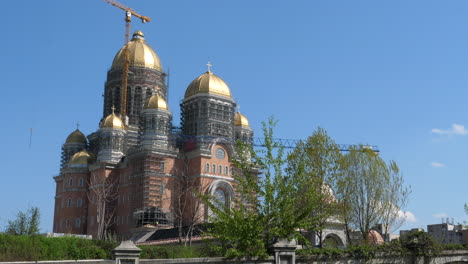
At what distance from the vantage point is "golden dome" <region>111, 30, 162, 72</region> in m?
75.4

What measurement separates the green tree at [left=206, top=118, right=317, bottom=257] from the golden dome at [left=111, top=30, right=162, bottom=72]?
183 ft

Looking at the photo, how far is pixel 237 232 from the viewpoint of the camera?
62.7 feet

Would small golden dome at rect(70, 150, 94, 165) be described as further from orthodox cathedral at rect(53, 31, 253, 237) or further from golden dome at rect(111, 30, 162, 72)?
golden dome at rect(111, 30, 162, 72)

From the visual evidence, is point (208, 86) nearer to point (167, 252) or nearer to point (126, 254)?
point (167, 252)

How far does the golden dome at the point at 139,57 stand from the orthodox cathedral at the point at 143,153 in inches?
5.1

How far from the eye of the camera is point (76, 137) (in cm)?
7612

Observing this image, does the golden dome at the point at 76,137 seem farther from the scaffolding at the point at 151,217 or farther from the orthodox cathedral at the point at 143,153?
the scaffolding at the point at 151,217

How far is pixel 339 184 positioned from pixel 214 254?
14.5 metres

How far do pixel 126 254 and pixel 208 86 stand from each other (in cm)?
5270

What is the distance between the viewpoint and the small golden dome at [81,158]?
70.9 metres

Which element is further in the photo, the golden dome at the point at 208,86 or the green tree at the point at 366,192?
the golden dome at the point at 208,86

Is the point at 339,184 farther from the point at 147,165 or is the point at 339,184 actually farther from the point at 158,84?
the point at 158,84

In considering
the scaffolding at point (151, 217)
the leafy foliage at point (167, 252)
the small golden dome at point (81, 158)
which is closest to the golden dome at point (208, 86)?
the small golden dome at point (81, 158)

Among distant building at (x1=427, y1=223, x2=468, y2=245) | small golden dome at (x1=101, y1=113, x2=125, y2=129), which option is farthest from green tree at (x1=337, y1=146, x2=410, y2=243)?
distant building at (x1=427, y1=223, x2=468, y2=245)
